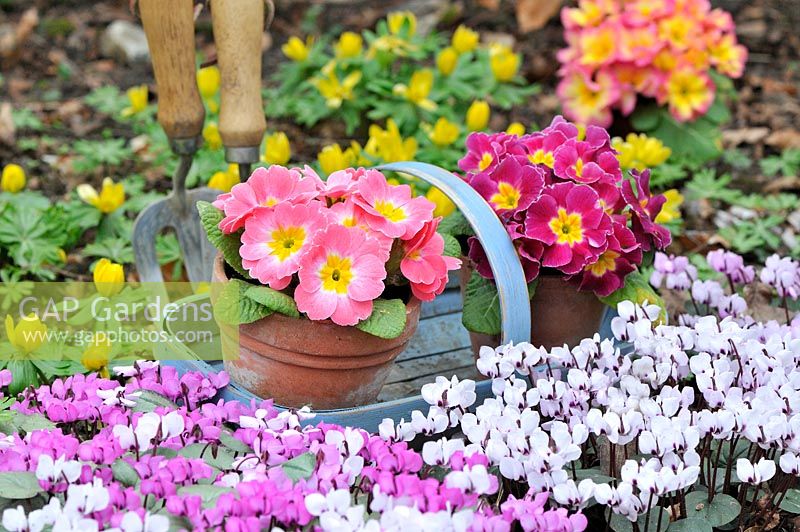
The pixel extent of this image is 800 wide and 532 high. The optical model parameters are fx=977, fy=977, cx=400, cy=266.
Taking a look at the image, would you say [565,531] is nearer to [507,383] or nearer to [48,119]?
[507,383]

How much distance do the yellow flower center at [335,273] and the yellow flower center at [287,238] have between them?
5cm

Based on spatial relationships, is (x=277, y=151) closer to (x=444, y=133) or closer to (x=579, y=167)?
(x=444, y=133)

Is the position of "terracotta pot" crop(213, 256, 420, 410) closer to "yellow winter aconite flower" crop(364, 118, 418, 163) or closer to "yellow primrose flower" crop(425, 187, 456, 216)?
"yellow primrose flower" crop(425, 187, 456, 216)

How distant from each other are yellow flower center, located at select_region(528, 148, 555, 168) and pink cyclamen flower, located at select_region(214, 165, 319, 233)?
41cm

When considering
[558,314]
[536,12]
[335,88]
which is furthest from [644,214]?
[536,12]

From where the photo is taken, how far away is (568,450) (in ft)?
3.92

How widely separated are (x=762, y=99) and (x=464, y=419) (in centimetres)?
288

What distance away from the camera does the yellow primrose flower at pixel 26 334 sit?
1.54 metres

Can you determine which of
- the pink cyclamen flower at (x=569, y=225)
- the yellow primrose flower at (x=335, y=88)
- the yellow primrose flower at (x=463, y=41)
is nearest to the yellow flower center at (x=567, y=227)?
A: the pink cyclamen flower at (x=569, y=225)

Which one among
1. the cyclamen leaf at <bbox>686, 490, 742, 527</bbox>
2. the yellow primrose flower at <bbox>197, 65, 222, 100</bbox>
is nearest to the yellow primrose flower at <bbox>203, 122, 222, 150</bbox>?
the yellow primrose flower at <bbox>197, 65, 222, 100</bbox>

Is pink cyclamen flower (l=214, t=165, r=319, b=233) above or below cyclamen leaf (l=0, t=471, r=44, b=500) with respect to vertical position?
above

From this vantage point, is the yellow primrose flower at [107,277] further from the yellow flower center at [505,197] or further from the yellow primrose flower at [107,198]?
the yellow flower center at [505,197]

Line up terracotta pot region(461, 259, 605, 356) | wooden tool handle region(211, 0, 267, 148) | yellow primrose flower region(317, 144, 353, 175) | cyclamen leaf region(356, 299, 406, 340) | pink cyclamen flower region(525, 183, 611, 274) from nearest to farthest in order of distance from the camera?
cyclamen leaf region(356, 299, 406, 340)
pink cyclamen flower region(525, 183, 611, 274)
terracotta pot region(461, 259, 605, 356)
wooden tool handle region(211, 0, 267, 148)
yellow primrose flower region(317, 144, 353, 175)

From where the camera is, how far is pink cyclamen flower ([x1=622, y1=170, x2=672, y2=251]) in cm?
158
